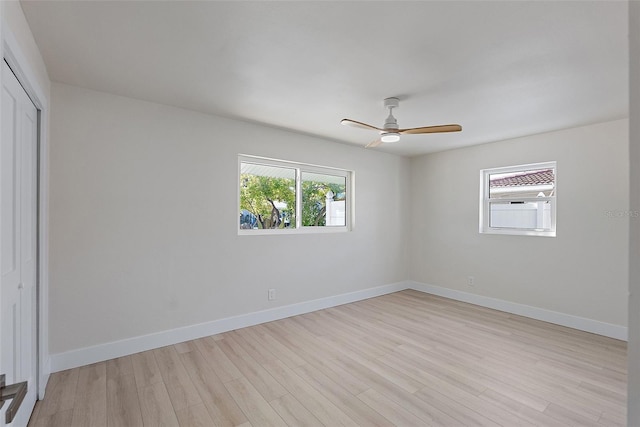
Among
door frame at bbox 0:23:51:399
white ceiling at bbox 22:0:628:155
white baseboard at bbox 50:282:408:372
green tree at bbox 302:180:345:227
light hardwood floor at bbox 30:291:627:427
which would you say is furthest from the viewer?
green tree at bbox 302:180:345:227

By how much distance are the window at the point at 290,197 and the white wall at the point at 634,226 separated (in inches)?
137

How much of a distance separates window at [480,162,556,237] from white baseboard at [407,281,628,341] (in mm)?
977

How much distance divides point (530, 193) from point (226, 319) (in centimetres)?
421

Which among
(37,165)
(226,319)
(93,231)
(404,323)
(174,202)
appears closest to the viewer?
(37,165)

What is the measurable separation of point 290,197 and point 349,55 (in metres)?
2.28

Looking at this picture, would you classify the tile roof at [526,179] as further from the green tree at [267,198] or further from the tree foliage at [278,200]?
the green tree at [267,198]

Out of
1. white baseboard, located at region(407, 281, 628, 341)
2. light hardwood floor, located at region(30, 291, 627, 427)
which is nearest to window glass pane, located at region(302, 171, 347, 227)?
light hardwood floor, located at region(30, 291, 627, 427)

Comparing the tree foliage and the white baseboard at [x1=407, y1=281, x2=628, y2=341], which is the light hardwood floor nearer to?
the white baseboard at [x1=407, y1=281, x2=628, y2=341]

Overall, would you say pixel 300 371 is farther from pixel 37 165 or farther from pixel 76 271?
pixel 37 165

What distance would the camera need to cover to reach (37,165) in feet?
7.22

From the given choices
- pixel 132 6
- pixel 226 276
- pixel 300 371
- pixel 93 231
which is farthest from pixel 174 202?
pixel 300 371

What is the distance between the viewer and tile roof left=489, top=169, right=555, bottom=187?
13.0 feet

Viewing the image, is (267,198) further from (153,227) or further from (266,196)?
(153,227)

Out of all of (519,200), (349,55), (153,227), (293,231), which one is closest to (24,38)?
(153,227)
